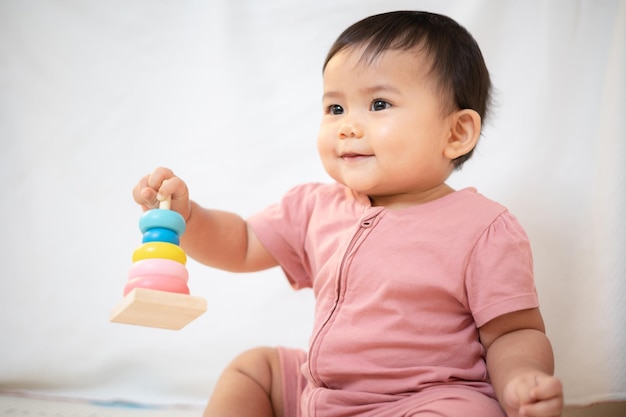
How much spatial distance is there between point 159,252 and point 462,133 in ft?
1.52

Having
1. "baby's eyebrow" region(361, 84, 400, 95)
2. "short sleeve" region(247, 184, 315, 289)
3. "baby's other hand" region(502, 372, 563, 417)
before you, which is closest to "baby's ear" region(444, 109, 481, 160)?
"baby's eyebrow" region(361, 84, 400, 95)

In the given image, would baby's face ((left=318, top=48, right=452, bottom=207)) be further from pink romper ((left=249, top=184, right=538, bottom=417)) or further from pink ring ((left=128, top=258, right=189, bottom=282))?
pink ring ((left=128, top=258, right=189, bottom=282))

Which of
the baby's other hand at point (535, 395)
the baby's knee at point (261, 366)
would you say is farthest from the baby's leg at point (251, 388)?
the baby's other hand at point (535, 395)

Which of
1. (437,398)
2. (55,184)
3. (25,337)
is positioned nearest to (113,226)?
(55,184)

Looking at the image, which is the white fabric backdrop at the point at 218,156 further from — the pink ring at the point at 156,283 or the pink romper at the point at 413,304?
the pink ring at the point at 156,283

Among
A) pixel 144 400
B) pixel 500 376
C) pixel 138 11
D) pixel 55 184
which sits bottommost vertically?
pixel 144 400

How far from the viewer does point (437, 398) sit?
86cm

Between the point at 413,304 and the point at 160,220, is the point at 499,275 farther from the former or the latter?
the point at 160,220

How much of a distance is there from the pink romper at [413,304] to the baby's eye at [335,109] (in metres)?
0.15

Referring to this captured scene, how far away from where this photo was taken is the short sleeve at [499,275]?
0.90m

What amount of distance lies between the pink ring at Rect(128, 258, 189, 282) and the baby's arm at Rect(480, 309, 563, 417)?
0.39 meters

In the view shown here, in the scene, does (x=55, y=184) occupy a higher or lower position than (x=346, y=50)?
lower

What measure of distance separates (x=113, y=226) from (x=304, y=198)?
1.63 feet

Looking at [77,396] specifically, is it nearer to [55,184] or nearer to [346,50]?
[55,184]
